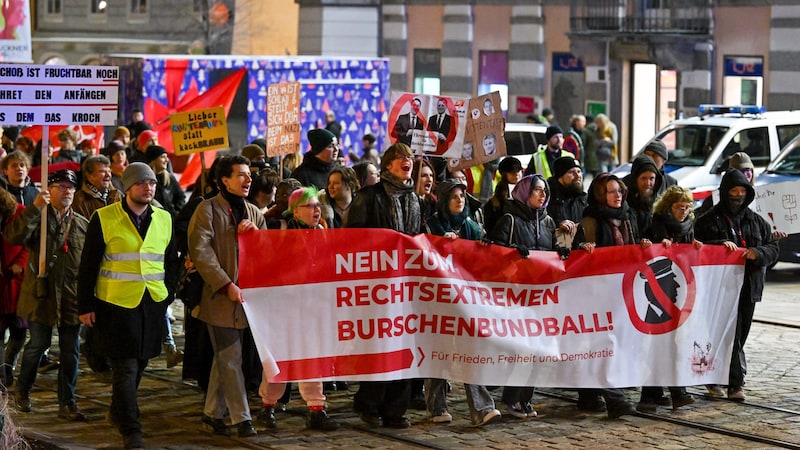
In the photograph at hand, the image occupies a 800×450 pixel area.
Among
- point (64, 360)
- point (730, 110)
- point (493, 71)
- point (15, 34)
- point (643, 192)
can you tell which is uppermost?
point (493, 71)

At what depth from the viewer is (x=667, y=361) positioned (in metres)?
12.6

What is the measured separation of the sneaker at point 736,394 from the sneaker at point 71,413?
16.1 ft

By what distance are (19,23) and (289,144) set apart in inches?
153

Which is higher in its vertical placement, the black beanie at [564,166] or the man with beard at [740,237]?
the black beanie at [564,166]

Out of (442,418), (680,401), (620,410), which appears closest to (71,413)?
(442,418)

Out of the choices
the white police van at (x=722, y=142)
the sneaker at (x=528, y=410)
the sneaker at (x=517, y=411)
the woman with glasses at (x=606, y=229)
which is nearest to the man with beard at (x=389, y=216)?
the sneaker at (x=517, y=411)

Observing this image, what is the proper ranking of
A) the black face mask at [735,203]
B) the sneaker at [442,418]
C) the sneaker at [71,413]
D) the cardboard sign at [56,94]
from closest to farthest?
the sneaker at [442,418], the sneaker at [71,413], the cardboard sign at [56,94], the black face mask at [735,203]

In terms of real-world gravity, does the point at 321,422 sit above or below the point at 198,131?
below

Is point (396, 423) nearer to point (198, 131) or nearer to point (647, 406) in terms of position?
point (647, 406)

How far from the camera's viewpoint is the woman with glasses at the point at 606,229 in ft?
40.8

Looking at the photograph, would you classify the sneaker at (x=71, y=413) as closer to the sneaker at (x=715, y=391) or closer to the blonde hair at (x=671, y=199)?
the blonde hair at (x=671, y=199)

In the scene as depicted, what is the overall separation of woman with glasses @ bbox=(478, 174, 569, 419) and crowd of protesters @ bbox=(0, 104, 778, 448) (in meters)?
0.01

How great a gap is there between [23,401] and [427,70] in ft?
103

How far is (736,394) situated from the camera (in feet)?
43.0
